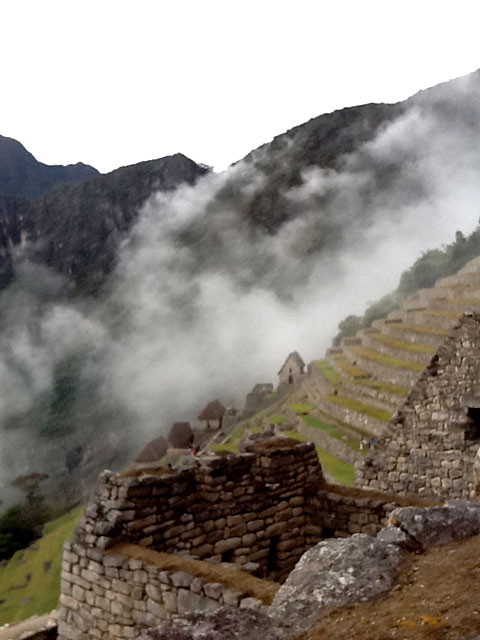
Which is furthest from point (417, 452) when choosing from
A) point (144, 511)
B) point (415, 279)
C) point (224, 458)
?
point (415, 279)

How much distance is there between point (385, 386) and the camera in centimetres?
2398

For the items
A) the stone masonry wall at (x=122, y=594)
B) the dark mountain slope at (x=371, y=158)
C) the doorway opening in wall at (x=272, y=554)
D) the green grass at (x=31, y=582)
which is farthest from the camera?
the dark mountain slope at (x=371, y=158)

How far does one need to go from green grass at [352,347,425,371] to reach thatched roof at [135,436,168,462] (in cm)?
2701

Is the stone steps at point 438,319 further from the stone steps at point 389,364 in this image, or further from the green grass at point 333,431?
the green grass at point 333,431

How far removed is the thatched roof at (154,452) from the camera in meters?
52.8

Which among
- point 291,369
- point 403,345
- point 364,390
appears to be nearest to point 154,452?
point 291,369

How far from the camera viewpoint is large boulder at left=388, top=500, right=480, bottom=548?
4.04m

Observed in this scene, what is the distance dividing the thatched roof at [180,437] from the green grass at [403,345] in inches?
1295

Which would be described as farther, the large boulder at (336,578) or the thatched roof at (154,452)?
the thatched roof at (154,452)

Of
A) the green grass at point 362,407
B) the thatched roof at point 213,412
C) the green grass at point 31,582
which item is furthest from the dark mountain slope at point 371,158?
the green grass at point 31,582

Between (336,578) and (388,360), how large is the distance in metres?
23.7

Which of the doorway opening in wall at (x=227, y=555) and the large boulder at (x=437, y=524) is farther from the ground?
the large boulder at (x=437, y=524)

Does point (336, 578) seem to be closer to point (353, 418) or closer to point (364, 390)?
point (353, 418)

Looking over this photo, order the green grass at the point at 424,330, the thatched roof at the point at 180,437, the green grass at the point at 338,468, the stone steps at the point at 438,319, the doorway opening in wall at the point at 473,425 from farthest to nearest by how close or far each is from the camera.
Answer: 1. the thatched roof at the point at 180,437
2. the stone steps at the point at 438,319
3. the green grass at the point at 424,330
4. the green grass at the point at 338,468
5. the doorway opening in wall at the point at 473,425
